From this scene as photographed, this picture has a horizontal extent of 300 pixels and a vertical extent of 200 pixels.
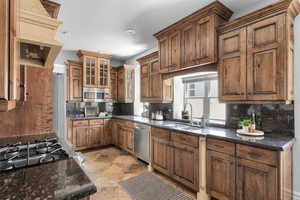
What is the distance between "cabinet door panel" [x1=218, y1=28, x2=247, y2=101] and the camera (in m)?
1.97

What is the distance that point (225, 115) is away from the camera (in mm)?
2518

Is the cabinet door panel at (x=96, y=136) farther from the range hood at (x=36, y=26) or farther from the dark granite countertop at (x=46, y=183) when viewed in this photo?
the range hood at (x=36, y=26)

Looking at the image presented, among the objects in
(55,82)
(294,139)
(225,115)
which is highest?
(55,82)

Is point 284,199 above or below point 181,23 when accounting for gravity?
below

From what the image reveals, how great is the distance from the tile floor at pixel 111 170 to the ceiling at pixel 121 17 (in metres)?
2.78

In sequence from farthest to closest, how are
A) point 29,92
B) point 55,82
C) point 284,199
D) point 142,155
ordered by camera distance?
point 142,155
point 55,82
point 29,92
point 284,199

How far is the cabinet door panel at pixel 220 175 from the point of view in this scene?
1804 mm

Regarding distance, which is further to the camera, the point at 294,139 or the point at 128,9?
the point at 128,9

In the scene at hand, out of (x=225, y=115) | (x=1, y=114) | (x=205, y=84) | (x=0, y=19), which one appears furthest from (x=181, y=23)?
(x=1, y=114)

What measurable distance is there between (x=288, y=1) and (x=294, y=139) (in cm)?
160

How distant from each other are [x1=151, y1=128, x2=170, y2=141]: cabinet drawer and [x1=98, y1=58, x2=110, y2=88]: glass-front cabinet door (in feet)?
7.97

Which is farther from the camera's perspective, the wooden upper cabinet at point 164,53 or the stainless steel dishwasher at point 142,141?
the stainless steel dishwasher at point 142,141

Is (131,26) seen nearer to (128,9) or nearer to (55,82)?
(128,9)

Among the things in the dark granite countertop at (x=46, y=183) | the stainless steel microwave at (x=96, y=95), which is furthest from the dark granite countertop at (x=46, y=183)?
the stainless steel microwave at (x=96, y=95)
